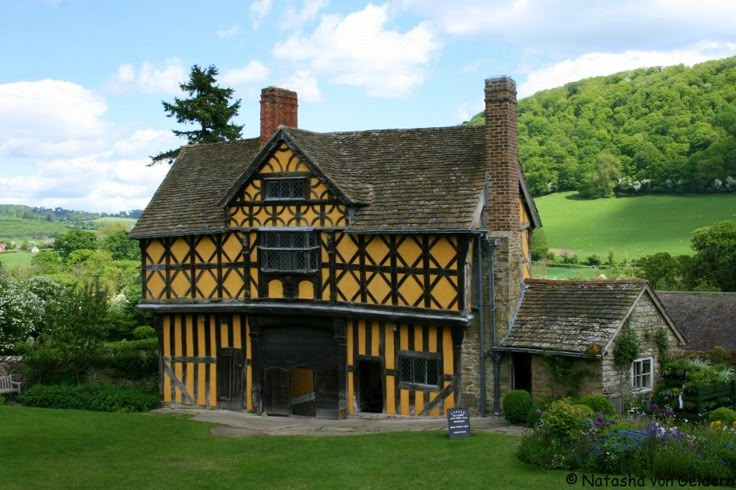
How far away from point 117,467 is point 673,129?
89.9m

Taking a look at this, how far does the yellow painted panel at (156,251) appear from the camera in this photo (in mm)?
27719

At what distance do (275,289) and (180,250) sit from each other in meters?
4.03

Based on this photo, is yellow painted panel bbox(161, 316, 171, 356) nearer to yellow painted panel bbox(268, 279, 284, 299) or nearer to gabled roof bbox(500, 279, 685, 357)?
yellow painted panel bbox(268, 279, 284, 299)

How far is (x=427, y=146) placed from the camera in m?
25.3

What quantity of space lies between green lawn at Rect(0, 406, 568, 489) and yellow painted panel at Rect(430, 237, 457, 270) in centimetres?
473

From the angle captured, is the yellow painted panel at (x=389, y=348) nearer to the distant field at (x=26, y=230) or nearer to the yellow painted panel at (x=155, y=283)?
the yellow painted panel at (x=155, y=283)

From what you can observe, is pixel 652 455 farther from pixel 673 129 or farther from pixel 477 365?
pixel 673 129

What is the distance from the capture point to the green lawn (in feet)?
52.4

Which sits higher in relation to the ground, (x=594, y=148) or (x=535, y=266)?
(x=594, y=148)

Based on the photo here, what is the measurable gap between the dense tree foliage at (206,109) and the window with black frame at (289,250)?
15.1m

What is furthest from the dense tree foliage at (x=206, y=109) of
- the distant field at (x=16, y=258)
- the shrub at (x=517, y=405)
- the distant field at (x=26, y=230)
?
the distant field at (x=26, y=230)

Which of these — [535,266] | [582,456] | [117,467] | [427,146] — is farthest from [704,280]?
[117,467]

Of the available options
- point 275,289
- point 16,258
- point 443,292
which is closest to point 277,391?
point 275,289

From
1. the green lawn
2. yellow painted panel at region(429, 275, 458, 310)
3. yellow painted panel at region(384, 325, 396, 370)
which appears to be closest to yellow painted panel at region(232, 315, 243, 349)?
the green lawn
